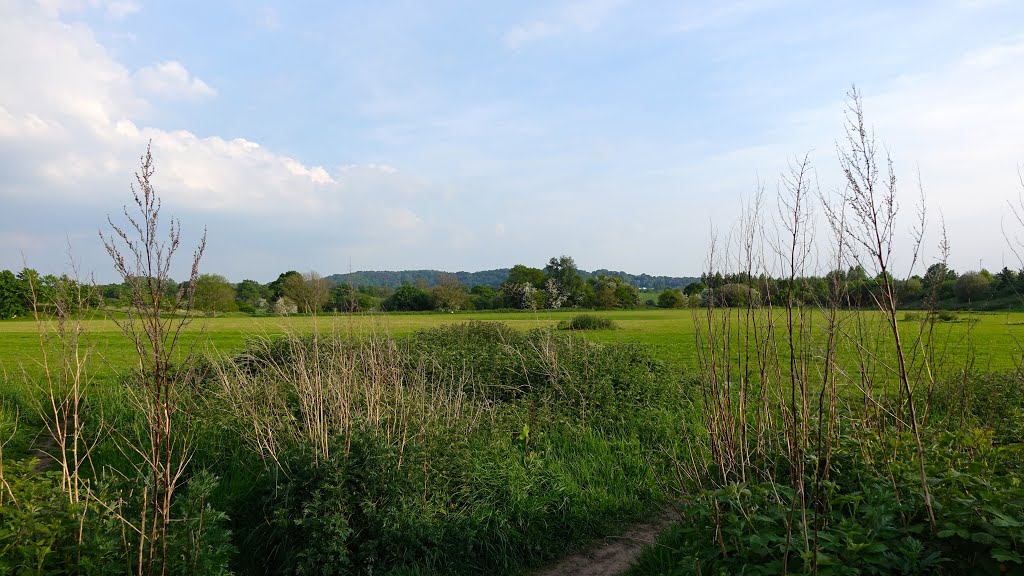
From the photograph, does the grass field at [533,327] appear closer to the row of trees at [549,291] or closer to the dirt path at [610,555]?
the row of trees at [549,291]

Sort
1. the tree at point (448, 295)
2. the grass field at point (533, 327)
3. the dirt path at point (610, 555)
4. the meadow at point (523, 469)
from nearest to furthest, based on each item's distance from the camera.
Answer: the meadow at point (523, 469) → the dirt path at point (610, 555) → the grass field at point (533, 327) → the tree at point (448, 295)

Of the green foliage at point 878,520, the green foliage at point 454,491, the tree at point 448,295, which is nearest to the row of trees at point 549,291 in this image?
the tree at point 448,295

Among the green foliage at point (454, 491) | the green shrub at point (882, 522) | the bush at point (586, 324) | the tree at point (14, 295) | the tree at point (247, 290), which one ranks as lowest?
the green foliage at point (454, 491)

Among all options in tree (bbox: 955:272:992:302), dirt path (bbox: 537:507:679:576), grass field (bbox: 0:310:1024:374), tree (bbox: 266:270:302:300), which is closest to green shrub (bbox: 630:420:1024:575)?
dirt path (bbox: 537:507:679:576)

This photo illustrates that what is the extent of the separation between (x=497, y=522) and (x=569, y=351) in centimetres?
542

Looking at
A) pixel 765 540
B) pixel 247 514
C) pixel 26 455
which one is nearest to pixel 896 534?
pixel 765 540

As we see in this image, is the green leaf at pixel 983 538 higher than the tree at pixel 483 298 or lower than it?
lower

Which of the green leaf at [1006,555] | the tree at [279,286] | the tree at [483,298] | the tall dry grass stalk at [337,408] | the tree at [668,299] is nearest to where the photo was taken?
the green leaf at [1006,555]

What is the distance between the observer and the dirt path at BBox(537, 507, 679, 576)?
5.52 metres

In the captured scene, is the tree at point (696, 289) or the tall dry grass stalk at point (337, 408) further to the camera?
the tree at point (696, 289)

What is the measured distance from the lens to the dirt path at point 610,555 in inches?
217

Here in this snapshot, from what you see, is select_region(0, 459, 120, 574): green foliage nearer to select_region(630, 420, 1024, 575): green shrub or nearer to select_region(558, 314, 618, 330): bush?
select_region(630, 420, 1024, 575): green shrub

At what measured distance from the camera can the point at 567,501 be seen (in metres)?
6.44

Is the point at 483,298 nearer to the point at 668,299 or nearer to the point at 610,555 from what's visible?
the point at 668,299
